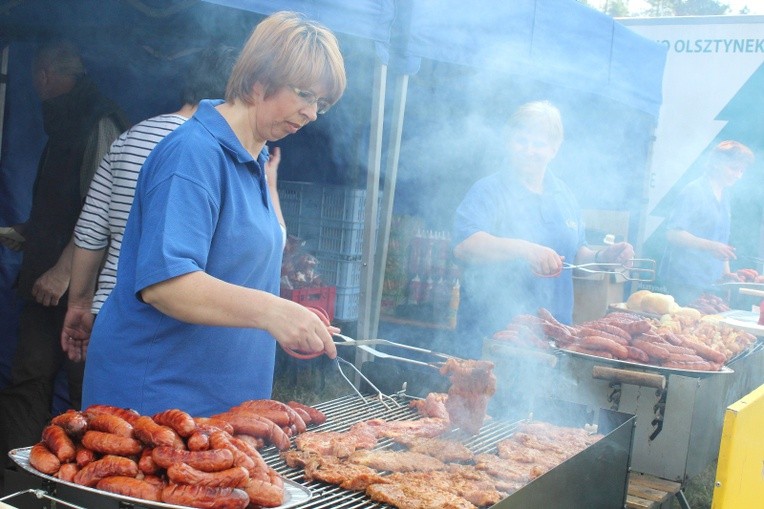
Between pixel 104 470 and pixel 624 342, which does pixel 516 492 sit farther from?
pixel 624 342

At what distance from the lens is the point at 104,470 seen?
67.7 inches

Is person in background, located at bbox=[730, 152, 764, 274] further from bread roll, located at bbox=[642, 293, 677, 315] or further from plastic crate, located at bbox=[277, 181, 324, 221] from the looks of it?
plastic crate, located at bbox=[277, 181, 324, 221]

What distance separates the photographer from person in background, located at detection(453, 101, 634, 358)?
4453mm

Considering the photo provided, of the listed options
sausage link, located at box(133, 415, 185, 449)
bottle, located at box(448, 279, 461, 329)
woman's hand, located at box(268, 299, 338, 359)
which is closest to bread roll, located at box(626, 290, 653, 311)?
bottle, located at box(448, 279, 461, 329)

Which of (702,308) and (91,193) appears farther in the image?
(702,308)

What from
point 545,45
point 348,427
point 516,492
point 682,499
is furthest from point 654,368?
point 545,45

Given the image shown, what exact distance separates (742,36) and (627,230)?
2.84m

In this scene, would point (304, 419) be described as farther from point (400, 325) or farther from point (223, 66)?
point (400, 325)

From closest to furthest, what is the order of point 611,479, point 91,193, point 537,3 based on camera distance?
1. point 611,479
2. point 91,193
3. point 537,3

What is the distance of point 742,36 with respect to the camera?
371 inches

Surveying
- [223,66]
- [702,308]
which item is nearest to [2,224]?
[223,66]

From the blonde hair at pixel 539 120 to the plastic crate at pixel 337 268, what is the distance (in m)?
2.06

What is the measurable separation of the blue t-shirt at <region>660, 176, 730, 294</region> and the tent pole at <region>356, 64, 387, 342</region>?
12.5ft

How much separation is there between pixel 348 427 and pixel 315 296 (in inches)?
124
